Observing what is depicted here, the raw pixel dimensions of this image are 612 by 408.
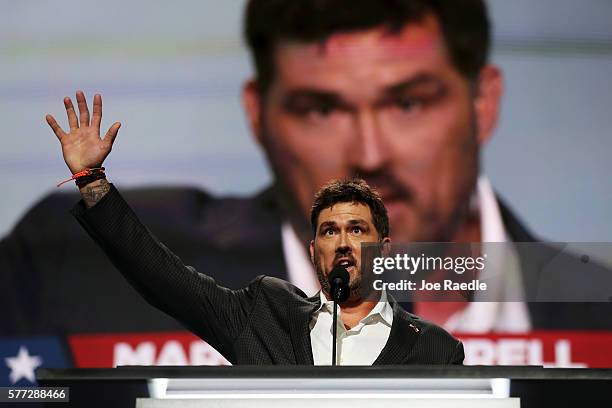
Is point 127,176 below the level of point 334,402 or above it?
above

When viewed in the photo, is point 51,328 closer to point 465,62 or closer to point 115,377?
point 465,62

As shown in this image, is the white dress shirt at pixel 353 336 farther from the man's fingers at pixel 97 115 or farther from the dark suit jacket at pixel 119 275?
the dark suit jacket at pixel 119 275

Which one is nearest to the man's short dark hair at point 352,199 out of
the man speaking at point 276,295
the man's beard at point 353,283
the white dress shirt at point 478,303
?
the man speaking at point 276,295

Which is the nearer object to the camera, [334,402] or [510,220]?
[334,402]

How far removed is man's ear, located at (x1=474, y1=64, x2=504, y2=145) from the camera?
4.32 m

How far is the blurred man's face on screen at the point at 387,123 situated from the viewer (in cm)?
428

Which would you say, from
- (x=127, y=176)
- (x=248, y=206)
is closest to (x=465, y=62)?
(x=248, y=206)

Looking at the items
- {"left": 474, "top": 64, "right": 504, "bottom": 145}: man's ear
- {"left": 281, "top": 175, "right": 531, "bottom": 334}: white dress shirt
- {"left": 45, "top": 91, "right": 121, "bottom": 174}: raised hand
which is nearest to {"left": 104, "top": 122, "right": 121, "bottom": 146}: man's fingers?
{"left": 45, "top": 91, "right": 121, "bottom": 174}: raised hand

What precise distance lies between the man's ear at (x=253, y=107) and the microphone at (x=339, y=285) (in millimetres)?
2432

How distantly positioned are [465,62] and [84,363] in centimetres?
212

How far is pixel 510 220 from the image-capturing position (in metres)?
4.29

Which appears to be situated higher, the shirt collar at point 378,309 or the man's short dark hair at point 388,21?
the man's short dark hair at point 388,21

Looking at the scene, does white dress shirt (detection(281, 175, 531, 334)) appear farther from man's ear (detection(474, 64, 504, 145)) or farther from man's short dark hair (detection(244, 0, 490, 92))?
man's short dark hair (detection(244, 0, 490, 92))

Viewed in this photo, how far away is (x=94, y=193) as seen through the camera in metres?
2.06
